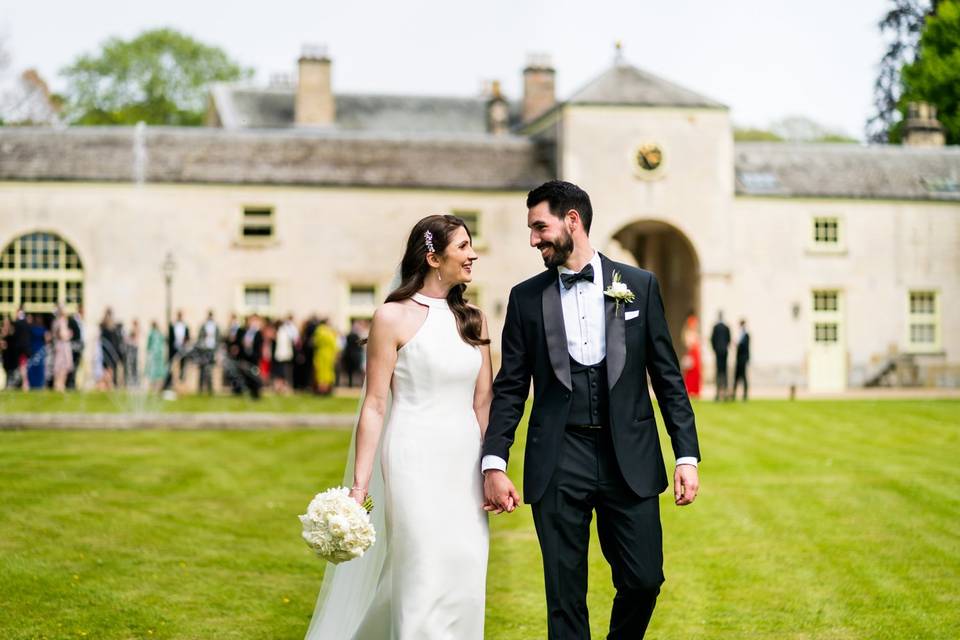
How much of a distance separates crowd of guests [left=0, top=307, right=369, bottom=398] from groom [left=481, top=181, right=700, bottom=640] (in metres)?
19.3

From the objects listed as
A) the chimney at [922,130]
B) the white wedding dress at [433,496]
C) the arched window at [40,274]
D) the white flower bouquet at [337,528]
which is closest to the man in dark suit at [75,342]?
the arched window at [40,274]

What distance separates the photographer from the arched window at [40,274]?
1152 inches

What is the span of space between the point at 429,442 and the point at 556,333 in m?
0.71

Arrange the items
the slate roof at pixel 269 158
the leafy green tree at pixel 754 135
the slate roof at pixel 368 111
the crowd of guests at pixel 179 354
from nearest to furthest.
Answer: the crowd of guests at pixel 179 354 < the slate roof at pixel 269 158 < the slate roof at pixel 368 111 < the leafy green tree at pixel 754 135

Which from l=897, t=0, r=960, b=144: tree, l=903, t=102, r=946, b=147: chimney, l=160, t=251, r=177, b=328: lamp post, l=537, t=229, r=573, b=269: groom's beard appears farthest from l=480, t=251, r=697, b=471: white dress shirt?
l=897, t=0, r=960, b=144: tree

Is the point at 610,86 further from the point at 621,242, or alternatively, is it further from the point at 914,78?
the point at 914,78

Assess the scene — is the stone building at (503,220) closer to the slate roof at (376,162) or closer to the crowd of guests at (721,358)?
the slate roof at (376,162)

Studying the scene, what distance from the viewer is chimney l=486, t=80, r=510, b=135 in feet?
135

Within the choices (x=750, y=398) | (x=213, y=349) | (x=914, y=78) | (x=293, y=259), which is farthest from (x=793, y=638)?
(x=914, y=78)

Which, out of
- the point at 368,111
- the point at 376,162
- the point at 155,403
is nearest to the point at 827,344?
the point at 376,162

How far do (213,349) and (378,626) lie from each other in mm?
21092

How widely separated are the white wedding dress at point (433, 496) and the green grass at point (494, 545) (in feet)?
6.17

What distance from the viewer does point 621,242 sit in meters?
34.5

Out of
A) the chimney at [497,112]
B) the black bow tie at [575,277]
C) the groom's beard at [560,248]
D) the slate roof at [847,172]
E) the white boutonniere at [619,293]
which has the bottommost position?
the white boutonniere at [619,293]
